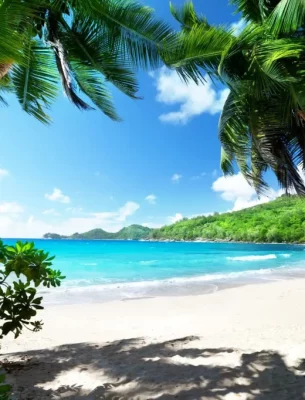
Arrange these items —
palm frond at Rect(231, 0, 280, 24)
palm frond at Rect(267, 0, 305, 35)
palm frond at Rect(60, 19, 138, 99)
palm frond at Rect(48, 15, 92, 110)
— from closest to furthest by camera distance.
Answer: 1. palm frond at Rect(267, 0, 305, 35)
2. palm frond at Rect(48, 15, 92, 110)
3. palm frond at Rect(60, 19, 138, 99)
4. palm frond at Rect(231, 0, 280, 24)

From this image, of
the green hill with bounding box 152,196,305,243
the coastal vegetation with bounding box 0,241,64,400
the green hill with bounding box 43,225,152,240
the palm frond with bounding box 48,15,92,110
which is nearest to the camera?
the coastal vegetation with bounding box 0,241,64,400

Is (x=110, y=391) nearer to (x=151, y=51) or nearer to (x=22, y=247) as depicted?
(x=22, y=247)

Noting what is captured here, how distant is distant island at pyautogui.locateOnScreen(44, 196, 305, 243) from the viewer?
79.9 m

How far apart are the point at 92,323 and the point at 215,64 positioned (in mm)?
5830

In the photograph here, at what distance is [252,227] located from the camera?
302 ft

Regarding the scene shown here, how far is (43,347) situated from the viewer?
5.07m

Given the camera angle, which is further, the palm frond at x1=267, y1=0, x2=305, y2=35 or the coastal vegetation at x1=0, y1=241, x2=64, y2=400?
the palm frond at x1=267, y1=0, x2=305, y2=35

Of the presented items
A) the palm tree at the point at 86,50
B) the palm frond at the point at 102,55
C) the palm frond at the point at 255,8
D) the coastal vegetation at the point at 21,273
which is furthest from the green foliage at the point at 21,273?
the palm frond at the point at 255,8

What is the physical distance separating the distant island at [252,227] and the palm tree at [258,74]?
2365 inches

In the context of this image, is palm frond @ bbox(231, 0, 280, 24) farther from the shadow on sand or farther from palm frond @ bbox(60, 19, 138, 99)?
the shadow on sand

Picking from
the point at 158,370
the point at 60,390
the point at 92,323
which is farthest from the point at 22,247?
the point at 92,323

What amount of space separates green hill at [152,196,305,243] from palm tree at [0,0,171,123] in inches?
2455

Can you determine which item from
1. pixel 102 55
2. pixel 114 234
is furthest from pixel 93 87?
pixel 114 234

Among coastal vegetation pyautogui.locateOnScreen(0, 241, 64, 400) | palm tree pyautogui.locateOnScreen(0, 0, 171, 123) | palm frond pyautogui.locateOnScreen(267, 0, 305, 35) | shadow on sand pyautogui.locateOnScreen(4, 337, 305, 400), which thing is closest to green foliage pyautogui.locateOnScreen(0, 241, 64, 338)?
coastal vegetation pyautogui.locateOnScreen(0, 241, 64, 400)
